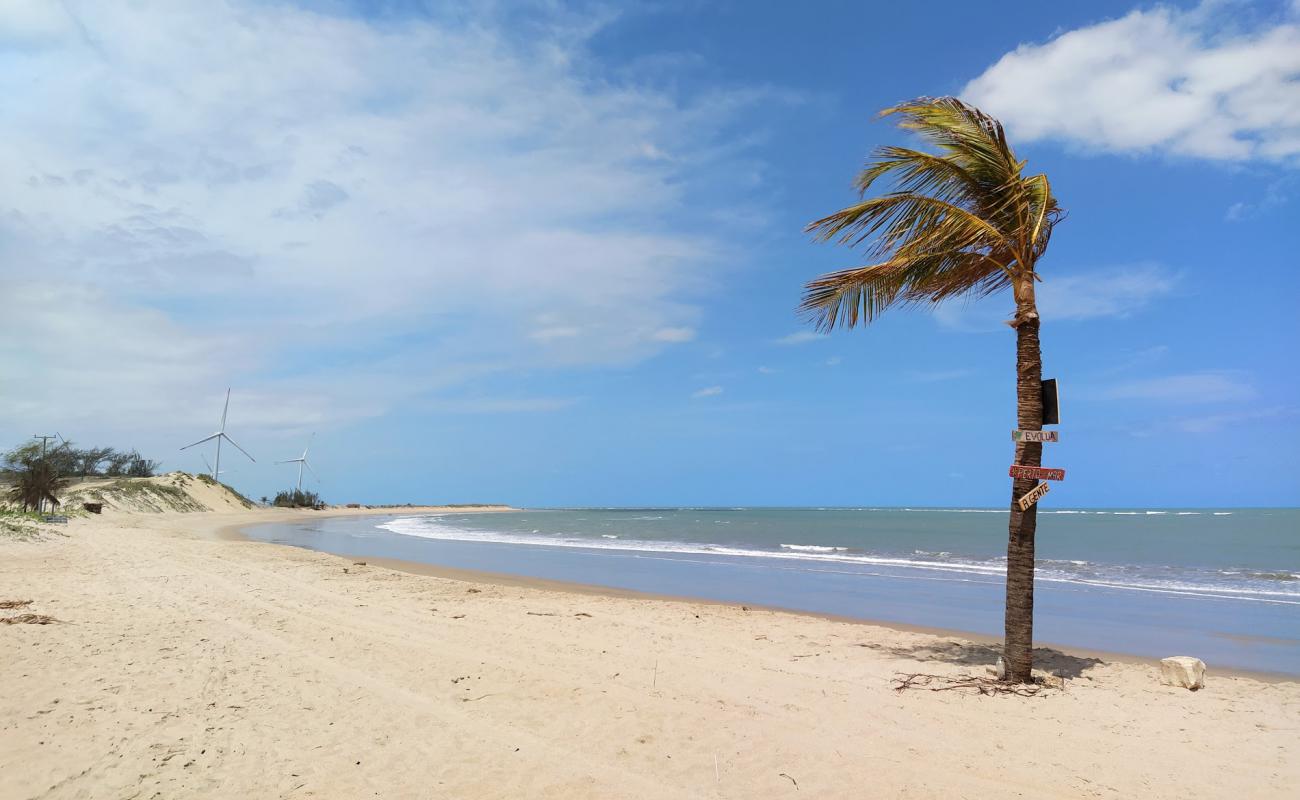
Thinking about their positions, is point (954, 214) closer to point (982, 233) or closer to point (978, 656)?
point (982, 233)

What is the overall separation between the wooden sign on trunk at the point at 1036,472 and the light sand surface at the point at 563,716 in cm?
207

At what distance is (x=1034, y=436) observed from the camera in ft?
23.1

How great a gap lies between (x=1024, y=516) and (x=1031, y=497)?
232 mm

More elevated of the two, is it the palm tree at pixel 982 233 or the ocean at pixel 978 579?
the palm tree at pixel 982 233

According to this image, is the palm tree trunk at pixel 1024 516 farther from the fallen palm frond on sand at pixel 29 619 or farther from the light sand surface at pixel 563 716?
the fallen palm frond on sand at pixel 29 619

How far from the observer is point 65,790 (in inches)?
160

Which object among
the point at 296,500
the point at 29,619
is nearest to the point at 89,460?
the point at 296,500

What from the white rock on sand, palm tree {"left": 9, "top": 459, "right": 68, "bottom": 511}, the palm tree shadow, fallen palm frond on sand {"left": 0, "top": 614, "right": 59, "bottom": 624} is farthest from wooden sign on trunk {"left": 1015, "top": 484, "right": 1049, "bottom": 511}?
palm tree {"left": 9, "top": 459, "right": 68, "bottom": 511}

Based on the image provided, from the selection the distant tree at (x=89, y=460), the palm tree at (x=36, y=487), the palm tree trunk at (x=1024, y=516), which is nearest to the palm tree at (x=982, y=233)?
the palm tree trunk at (x=1024, y=516)

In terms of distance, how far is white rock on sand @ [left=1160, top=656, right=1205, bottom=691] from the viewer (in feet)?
23.5

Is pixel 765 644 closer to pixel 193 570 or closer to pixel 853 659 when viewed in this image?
pixel 853 659

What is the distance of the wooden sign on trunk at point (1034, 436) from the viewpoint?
699 cm

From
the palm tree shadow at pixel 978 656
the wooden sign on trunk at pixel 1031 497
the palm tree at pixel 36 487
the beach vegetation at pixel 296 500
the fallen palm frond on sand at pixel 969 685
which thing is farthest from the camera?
the beach vegetation at pixel 296 500

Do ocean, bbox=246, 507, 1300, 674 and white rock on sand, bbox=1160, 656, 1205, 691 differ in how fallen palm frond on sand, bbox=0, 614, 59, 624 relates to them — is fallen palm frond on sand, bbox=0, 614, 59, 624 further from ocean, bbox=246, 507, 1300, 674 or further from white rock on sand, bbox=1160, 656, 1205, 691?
white rock on sand, bbox=1160, 656, 1205, 691
